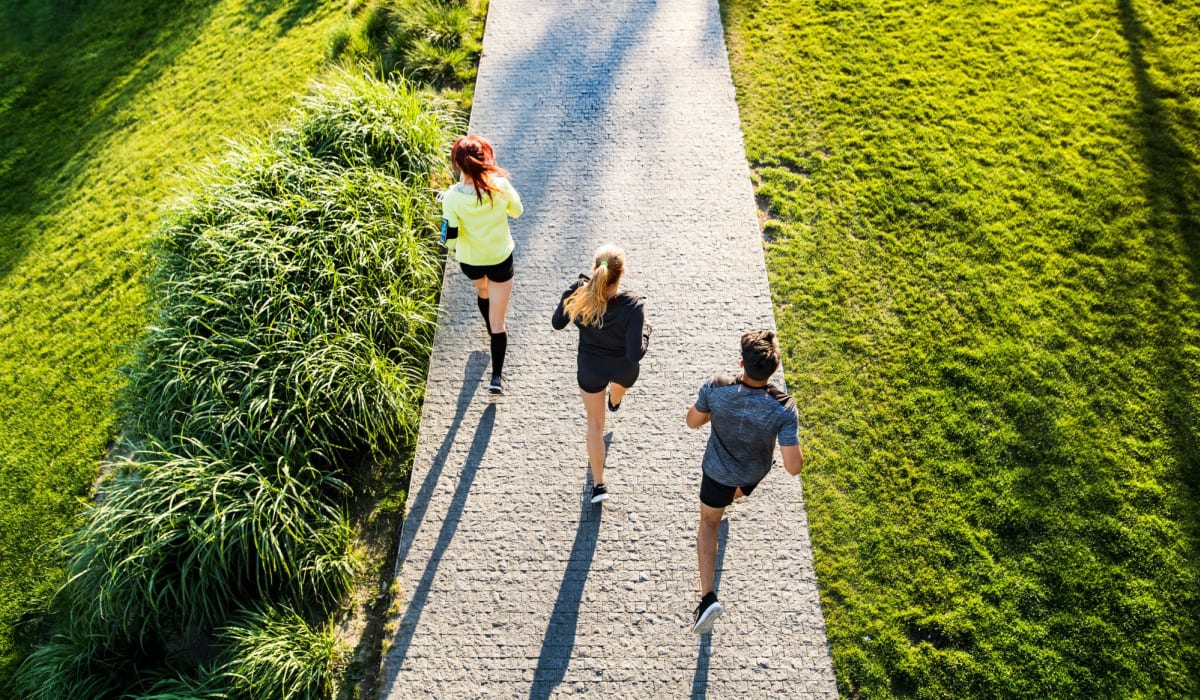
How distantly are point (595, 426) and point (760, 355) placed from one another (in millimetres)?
1401

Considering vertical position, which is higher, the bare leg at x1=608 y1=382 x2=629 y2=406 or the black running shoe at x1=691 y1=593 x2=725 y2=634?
the bare leg at x1=608 y1=382 x2=629 y2=406

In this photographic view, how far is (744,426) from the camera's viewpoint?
135 inches

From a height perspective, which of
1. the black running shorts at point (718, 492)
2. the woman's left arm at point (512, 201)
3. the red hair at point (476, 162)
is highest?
the red hair at point (476, 162)

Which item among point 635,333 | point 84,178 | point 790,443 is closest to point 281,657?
point 635,333

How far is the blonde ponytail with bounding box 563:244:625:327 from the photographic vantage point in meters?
3.65

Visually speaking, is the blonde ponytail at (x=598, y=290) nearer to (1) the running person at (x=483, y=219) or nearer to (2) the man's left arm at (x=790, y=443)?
(1) the running person at (x=483, y=219)

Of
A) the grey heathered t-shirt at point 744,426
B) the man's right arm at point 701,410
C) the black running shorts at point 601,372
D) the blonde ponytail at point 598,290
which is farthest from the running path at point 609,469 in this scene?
the blonde ponytail at point 598,290

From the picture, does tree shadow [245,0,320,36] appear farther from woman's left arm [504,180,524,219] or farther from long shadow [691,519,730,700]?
long shadow [691,519,730,700]

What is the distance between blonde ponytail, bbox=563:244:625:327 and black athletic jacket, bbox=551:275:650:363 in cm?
5

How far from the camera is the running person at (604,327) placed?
145 inches

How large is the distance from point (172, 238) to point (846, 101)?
265 inches

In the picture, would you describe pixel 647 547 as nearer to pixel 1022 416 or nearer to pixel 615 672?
pixel 615 672

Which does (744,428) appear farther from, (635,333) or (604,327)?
(604,327)

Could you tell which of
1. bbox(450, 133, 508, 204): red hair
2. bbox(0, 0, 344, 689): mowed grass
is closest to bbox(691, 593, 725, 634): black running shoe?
bbox(450, 133, 508, 204): red hair
